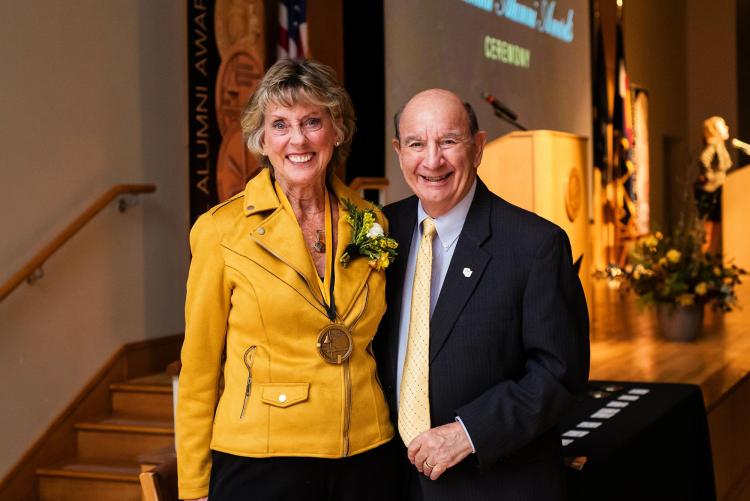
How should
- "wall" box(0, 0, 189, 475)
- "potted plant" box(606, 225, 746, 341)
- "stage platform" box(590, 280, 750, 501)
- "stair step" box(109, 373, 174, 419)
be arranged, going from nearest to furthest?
"stage platform" box(590, 280, 750, 501) < "wall" box(0, 0, 189, 475) < "stair step" box(109, 373, 174, 419) < "potted plant" box(606, 225, 746, 341)

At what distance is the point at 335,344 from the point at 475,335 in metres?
0.28

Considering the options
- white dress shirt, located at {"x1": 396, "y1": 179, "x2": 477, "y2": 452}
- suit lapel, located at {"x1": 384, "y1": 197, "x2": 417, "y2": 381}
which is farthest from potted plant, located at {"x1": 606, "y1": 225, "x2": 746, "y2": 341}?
white dress shirt, located at {"x1": 396, "y1": 179, "x2": 477, "y2": 452}

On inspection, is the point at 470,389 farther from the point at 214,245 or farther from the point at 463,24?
the point at 463,24

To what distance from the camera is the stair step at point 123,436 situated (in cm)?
573

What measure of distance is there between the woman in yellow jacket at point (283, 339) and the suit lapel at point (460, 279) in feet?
0.43

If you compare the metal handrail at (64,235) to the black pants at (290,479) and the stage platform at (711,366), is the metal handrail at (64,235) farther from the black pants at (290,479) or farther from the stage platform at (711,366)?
the black pants at (290,479)

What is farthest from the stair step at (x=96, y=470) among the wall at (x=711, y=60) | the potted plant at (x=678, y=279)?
the wall at (x=711, y=60)

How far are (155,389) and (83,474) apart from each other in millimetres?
697

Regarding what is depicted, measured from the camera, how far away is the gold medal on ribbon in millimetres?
2156

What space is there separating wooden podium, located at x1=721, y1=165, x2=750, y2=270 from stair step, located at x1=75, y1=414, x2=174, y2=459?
30.1ft

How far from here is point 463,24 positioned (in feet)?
31.8

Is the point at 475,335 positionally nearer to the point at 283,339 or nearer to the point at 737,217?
the point at 283,339

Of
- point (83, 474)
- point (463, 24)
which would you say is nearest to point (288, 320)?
point (83, 474)

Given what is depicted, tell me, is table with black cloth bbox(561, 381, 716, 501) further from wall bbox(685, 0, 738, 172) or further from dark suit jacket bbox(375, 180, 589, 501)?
wall bbox(685, 0, 738, 172)
